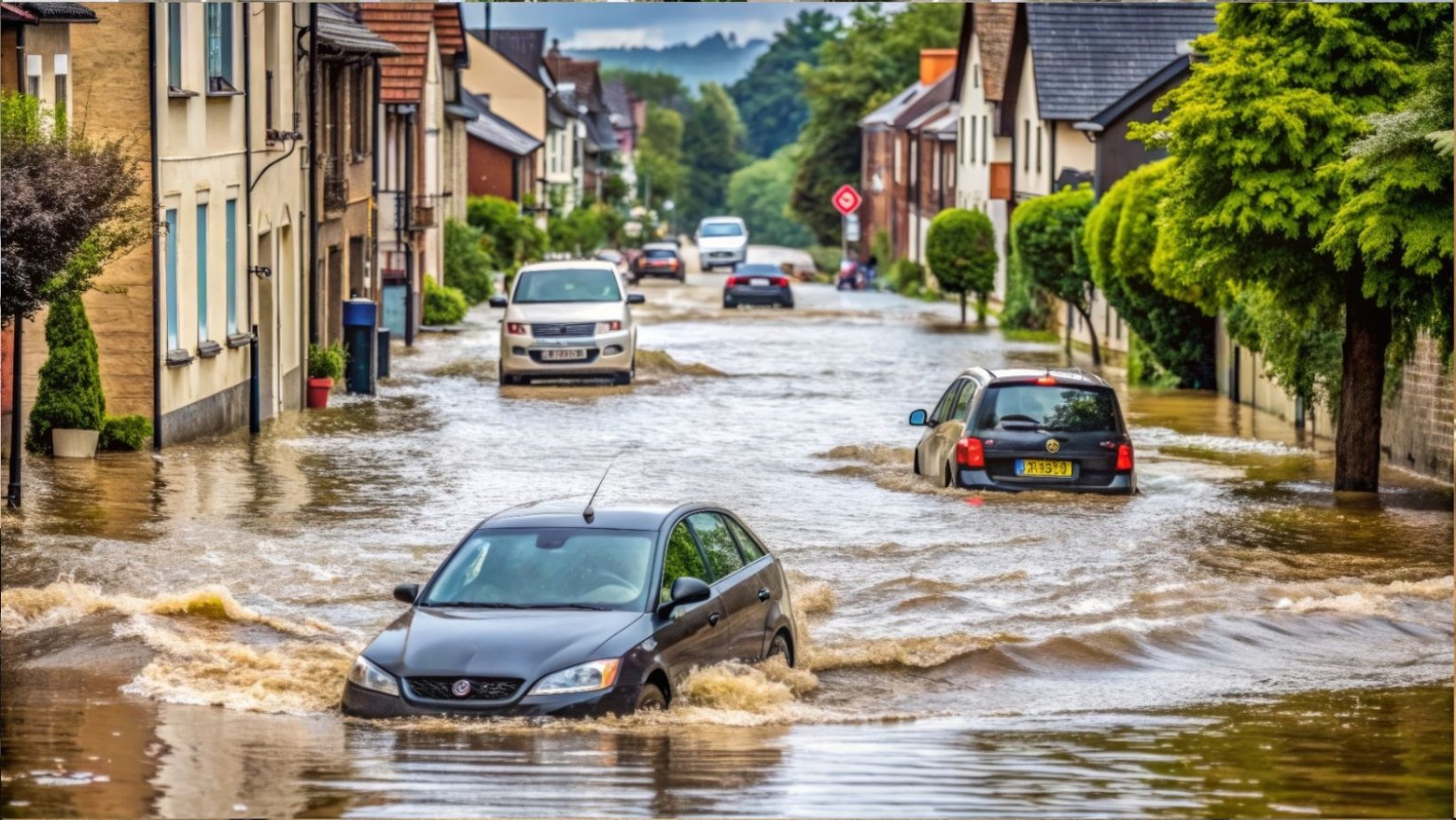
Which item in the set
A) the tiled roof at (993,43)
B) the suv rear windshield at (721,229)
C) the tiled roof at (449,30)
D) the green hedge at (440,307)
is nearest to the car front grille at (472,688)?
the green hedge at (440,307)

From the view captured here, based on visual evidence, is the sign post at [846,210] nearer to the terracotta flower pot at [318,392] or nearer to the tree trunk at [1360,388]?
the terracotta flower pot at [318,392]

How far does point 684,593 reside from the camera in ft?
36.7

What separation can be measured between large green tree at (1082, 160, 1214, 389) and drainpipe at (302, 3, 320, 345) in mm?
11647

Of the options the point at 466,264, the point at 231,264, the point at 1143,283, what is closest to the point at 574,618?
the point at 231,264

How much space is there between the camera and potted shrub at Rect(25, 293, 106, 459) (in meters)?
21.0

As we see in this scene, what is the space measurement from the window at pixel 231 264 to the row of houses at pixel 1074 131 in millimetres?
9471

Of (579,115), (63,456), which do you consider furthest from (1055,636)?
(579,115)

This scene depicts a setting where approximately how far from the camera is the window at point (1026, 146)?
59.3m

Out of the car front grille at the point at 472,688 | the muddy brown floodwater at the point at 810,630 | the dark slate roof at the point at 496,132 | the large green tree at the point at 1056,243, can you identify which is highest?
the dark slate roof at the point at 496,132

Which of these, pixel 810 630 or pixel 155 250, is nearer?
pixel 810 630

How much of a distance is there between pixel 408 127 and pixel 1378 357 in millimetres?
29757

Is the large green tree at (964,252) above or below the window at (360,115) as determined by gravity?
below

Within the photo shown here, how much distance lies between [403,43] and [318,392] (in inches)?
846

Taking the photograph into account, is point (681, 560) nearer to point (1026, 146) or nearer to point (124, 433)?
point (124, 433)
